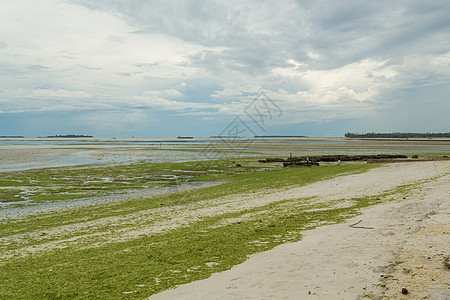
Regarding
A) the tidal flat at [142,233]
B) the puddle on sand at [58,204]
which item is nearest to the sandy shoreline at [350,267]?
the tidal flat at [142,233]

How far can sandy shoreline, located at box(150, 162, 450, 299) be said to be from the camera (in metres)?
5.84

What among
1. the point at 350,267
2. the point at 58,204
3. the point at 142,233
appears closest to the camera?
the point at 350,267

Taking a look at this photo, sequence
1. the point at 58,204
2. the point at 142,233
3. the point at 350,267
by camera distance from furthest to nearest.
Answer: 1. the point at 58,204
2. the point at 142,233
3. the point at 350,267

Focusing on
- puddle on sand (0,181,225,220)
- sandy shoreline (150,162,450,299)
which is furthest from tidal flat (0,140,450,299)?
sandy shoreline (150,162,450,299)

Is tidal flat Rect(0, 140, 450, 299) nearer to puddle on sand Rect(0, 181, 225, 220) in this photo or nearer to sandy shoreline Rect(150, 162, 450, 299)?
puddle on sand Rect(0, 181, 225, 220)

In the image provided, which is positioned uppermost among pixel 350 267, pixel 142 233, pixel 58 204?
pixel 350 267

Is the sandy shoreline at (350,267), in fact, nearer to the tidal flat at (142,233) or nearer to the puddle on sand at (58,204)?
the tidal flat at (142,233)

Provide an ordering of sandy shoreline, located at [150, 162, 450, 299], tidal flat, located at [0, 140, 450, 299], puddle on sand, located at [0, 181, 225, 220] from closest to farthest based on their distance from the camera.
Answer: sandy shoreline, located at [150, 162, 450, 299] < tidal flat, located at [0, 140, 450, 299] < puddle on sand, located at [0, 181, 225, 220]

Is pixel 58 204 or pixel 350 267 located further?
pixel 58 204

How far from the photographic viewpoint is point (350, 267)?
6.96 meters

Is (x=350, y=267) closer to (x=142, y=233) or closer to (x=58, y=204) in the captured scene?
(x=142, y=233)

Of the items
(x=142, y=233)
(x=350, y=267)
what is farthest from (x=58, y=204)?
(x=350, y=267)

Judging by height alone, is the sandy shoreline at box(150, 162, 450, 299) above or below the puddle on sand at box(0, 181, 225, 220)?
above

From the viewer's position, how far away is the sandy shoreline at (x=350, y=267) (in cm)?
584
